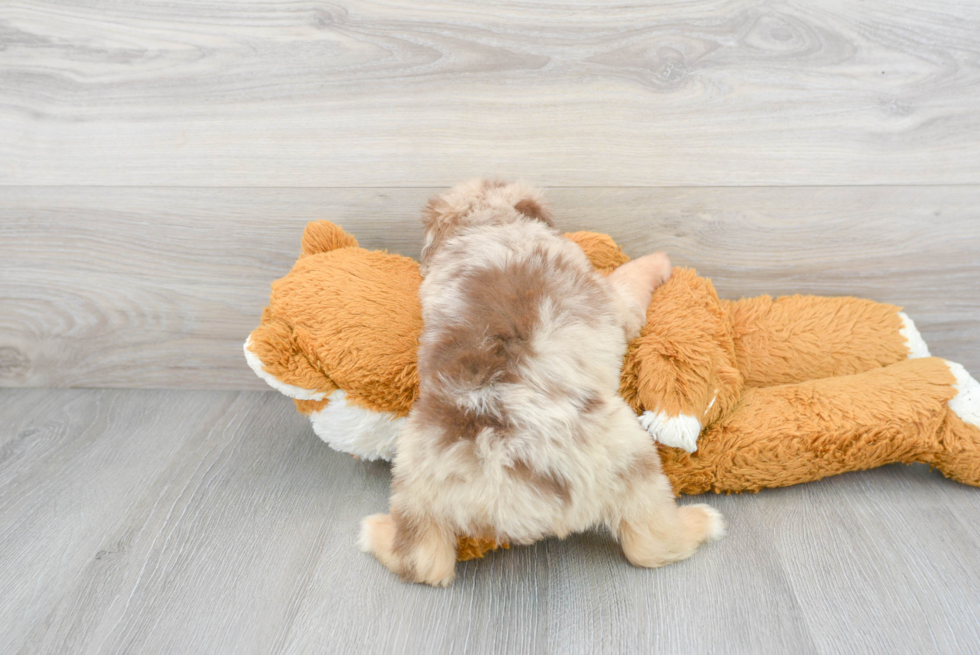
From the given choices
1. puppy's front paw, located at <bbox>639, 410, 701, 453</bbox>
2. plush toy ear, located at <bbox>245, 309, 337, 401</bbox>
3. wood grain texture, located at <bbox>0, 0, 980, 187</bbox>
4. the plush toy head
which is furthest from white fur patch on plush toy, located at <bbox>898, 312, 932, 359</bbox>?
plush toy ear, located at <bbox>245, 309, 337, 401</bbox>

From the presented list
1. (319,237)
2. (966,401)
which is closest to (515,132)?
(319,237)

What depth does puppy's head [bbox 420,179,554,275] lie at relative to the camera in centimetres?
97

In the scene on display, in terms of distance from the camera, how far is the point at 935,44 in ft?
3.56

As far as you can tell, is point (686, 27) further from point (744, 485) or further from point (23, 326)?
point (23, 326)

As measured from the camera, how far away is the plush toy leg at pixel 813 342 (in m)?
1.11

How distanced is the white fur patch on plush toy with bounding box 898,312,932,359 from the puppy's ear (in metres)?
0.66

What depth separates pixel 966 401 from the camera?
101 cm

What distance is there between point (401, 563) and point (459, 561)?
0.09 meters

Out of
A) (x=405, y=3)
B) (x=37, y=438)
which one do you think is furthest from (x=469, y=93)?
(x=37, y=438)

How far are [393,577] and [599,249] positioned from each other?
596 millimetres

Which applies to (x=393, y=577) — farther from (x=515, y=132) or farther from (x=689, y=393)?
(x=515, y=132)

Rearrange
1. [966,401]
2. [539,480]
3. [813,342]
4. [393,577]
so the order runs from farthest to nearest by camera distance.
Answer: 1. [813,342]
2. [966,401]
3. [393,577]
4. [539,480]

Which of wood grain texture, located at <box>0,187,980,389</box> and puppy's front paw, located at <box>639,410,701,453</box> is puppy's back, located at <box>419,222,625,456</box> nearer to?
puppy's front paw, located at <box>639,410,701,453</box>

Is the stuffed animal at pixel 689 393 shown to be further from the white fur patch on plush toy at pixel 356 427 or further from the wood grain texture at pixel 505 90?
the wood grain texture at pixel 505 90
